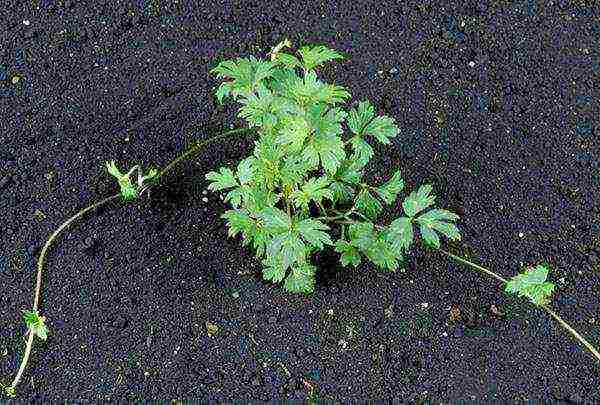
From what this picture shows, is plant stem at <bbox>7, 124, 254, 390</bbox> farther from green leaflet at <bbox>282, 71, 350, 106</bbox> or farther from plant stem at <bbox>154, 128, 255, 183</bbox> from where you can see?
green leaflet at <bbox>282, 71, 350, 106</bbox>

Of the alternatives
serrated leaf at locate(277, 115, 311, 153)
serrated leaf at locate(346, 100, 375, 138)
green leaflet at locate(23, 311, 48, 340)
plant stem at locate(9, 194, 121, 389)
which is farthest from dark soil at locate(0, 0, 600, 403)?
serrated leaf at locate(277, 115, 311, 153)

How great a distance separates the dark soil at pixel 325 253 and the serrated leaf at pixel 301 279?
0.18 ft

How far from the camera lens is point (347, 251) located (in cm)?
208

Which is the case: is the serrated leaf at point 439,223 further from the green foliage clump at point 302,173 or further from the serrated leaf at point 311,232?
the serrated leaf at point 311,232

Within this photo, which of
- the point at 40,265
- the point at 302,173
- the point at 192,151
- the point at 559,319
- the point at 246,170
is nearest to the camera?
the point at 302,173

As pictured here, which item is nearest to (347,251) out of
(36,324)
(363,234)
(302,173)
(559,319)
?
(363,234)

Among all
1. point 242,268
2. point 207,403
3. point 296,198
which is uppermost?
point 296,198

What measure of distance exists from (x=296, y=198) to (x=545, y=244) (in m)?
0.78

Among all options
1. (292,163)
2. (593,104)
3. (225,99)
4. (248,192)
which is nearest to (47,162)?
(225,99)

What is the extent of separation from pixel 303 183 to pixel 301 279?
0.28 meters

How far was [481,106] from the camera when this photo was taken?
2545mm

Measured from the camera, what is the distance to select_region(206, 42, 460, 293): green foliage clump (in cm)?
179

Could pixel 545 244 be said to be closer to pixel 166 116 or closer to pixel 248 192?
pixel 248 192

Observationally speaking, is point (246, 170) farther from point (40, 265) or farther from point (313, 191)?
point (40, 265)
